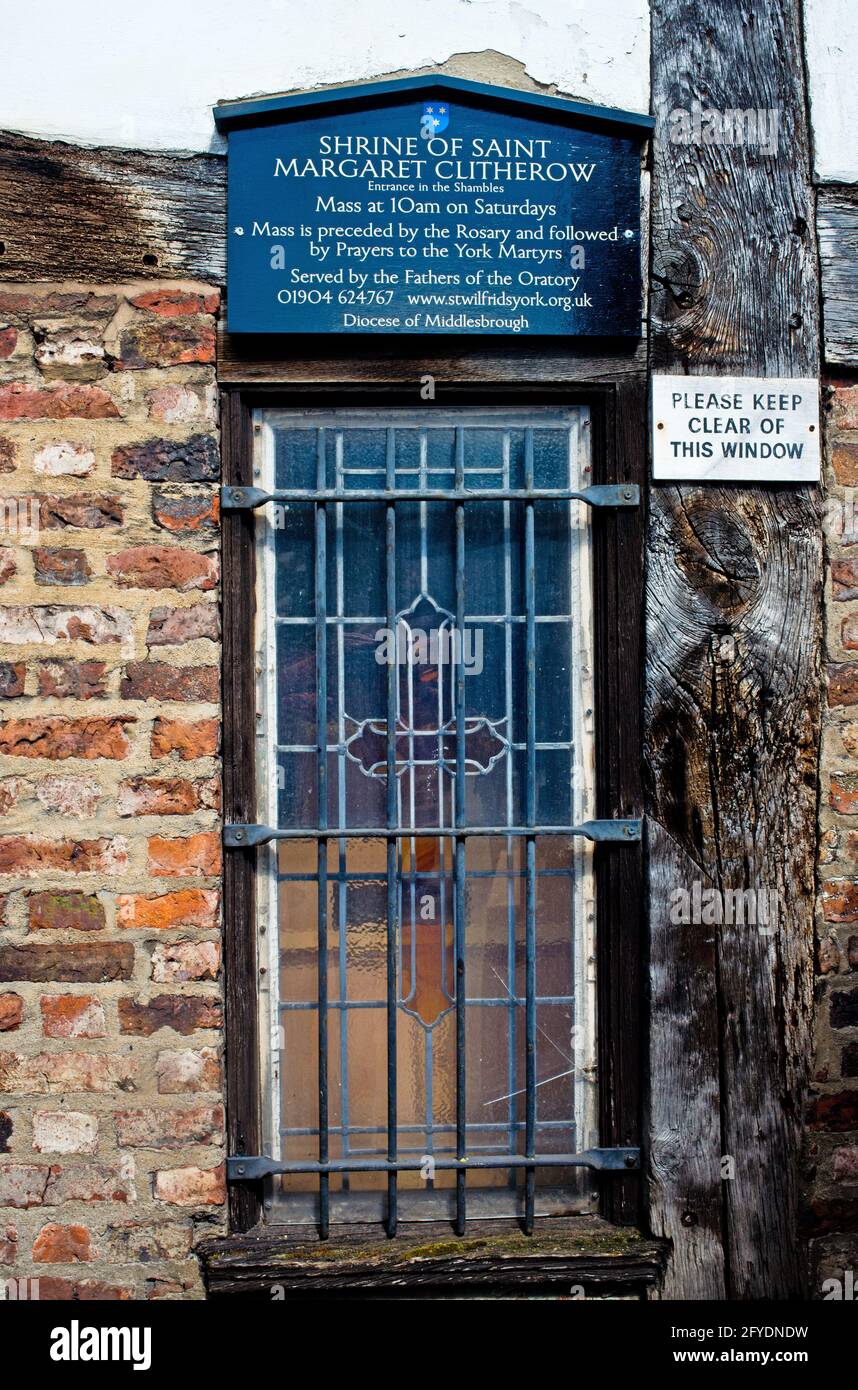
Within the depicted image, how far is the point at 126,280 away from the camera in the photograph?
2.51 meters

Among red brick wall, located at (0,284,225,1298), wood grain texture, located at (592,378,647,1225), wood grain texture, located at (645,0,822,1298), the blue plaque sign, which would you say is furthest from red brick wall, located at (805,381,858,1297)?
red brick wall, located at (0,284,225,1298)

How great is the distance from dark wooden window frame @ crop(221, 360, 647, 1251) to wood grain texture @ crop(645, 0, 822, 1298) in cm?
6

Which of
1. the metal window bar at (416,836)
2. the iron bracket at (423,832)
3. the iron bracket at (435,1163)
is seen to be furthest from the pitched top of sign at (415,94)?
the iron bracket at (435,1163)

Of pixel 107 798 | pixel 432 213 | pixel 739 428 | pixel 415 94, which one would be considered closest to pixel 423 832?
pixel 107 798

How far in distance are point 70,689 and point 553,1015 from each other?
4.82 ft

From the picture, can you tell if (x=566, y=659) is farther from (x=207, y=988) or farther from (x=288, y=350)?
(x=207, y=988)

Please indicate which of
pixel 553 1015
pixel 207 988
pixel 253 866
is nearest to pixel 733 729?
pixel 553 1015

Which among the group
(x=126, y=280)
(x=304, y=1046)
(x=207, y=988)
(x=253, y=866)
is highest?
(x=126, y=280)

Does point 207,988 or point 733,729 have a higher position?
point 733,729

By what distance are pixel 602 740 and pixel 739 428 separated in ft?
2.83

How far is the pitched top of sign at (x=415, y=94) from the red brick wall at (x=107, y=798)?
17.9 inches

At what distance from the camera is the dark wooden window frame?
2.54 m

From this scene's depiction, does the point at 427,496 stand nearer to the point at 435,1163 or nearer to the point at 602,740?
the point at 602,740
